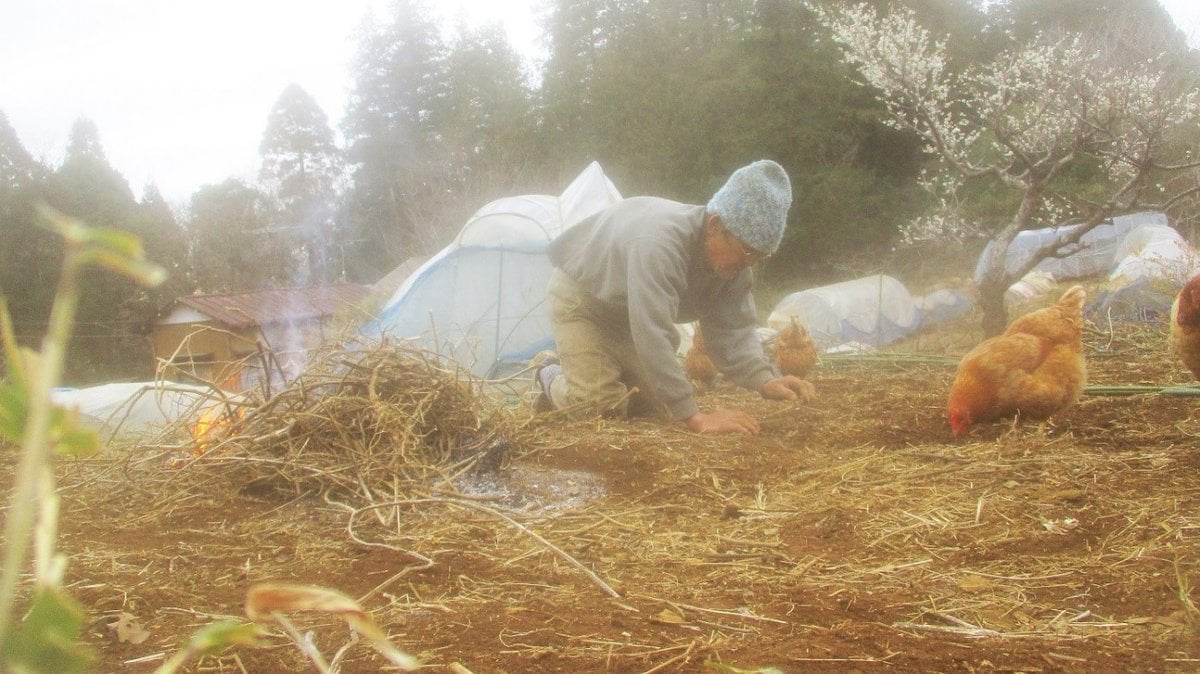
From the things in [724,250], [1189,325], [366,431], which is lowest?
[366,431]

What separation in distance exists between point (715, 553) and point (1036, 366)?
78.3 inches

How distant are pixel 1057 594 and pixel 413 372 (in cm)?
251

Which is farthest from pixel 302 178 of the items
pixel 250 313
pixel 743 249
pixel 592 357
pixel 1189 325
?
pixel 1189 325

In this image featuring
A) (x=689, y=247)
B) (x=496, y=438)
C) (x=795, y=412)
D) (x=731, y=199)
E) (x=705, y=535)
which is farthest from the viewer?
(x=795, y=412)

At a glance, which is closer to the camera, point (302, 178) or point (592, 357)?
point (592, 357)

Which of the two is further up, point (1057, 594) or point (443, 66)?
point (443, 66)

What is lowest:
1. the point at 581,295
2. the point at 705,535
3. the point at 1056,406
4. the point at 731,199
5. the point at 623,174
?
the point at 705,535

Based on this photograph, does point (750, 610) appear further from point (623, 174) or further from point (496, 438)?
point (623, 174)

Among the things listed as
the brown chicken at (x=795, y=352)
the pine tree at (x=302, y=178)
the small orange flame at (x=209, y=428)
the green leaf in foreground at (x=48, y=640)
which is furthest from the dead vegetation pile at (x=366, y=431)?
the pine tree at (x=302, y=178)

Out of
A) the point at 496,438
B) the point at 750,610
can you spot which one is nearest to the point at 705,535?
the point at 750,610

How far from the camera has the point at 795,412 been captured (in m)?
4.52

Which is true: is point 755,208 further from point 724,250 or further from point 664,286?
point 664,286

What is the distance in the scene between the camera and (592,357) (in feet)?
14.9

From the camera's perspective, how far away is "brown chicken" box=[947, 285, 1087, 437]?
3.47 m
